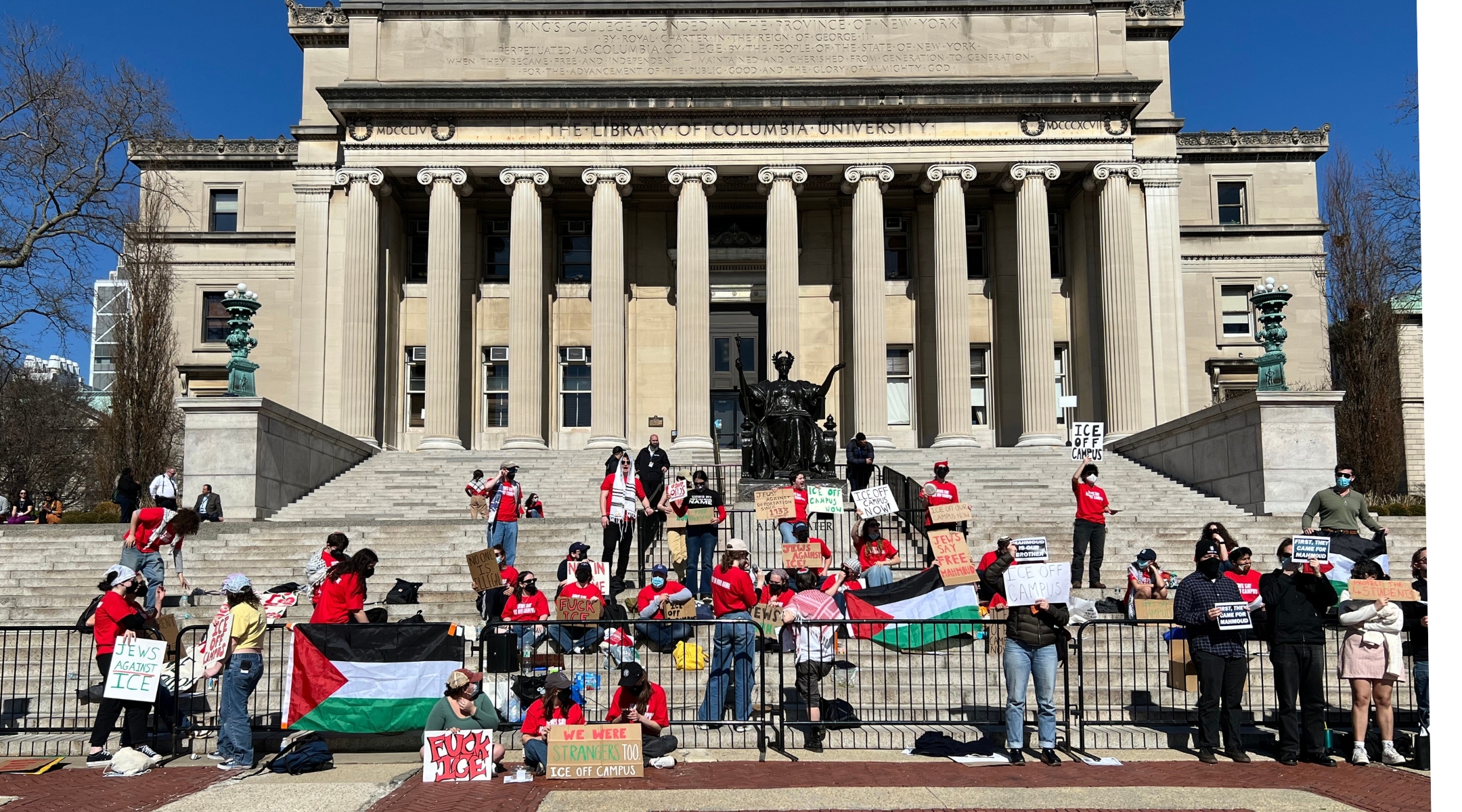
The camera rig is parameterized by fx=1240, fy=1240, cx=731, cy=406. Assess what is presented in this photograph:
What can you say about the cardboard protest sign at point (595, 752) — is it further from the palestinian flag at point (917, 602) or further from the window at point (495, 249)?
the window at point (495, 249)

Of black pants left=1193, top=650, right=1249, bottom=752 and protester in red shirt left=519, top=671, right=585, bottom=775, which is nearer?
protester in red shirt left=519, top=671, right=585, bottom=775

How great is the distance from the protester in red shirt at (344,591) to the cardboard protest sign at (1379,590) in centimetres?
962

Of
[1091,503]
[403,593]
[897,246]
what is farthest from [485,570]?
[897,246]

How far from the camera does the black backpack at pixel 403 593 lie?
16.9 m

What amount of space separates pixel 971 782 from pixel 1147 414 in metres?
28.2

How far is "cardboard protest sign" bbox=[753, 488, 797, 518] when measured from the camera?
1841 cm

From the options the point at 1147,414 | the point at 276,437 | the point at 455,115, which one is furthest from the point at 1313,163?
the point at 276,437

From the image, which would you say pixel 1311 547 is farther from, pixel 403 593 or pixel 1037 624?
pixel 403 593

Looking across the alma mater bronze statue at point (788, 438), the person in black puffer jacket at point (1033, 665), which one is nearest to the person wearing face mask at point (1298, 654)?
the person in black puffer jacket at point (1033, 665)

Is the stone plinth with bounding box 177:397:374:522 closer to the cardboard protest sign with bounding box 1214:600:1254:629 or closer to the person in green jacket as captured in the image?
the person in green jacket

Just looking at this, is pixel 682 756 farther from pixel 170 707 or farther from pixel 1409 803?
pixel 1409 803

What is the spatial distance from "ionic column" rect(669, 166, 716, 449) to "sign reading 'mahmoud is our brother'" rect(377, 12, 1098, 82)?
3450mm

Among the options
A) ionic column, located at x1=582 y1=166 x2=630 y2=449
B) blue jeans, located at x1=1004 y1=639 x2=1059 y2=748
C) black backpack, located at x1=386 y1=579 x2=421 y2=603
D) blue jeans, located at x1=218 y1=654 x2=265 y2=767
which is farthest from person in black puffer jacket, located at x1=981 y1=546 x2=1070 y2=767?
ionic column, located at x1=582 y1=166 x2=630 y2=449

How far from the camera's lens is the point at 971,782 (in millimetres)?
10297
